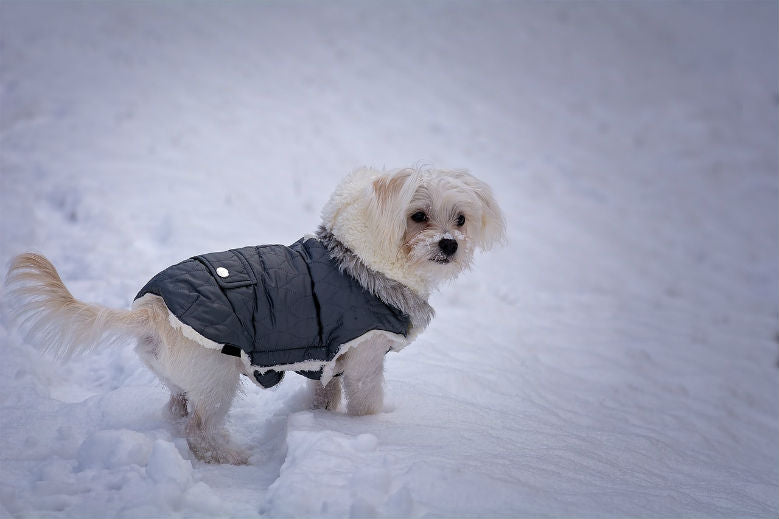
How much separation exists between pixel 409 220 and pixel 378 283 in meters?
0.36

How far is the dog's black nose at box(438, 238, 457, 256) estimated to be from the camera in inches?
109

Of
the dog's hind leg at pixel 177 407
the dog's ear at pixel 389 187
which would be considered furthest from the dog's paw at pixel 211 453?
the dog's ear at pixel 389 187

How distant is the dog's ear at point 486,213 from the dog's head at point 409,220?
0.05 feet

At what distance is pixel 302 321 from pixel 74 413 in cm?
113

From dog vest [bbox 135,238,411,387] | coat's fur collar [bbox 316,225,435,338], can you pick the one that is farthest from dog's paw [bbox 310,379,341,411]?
coat's fur collar [bbox 316,225,435,338]

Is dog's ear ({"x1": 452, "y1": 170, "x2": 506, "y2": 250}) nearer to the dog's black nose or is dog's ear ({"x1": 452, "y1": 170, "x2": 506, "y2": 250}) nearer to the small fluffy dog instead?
the small fluffy dog

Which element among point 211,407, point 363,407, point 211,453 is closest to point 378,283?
point 363,407

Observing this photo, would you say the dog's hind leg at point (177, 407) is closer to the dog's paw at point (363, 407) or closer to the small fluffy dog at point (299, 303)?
the small fluffy dog at point (299, 303)

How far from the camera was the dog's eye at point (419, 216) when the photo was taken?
287 centimetres

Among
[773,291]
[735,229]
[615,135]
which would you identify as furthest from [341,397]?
[615,135]

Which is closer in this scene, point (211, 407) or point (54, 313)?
point (54, 313)

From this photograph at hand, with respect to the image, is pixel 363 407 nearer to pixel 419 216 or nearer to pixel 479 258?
pixel 419 216

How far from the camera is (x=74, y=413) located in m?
2.65

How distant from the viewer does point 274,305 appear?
100 inches
